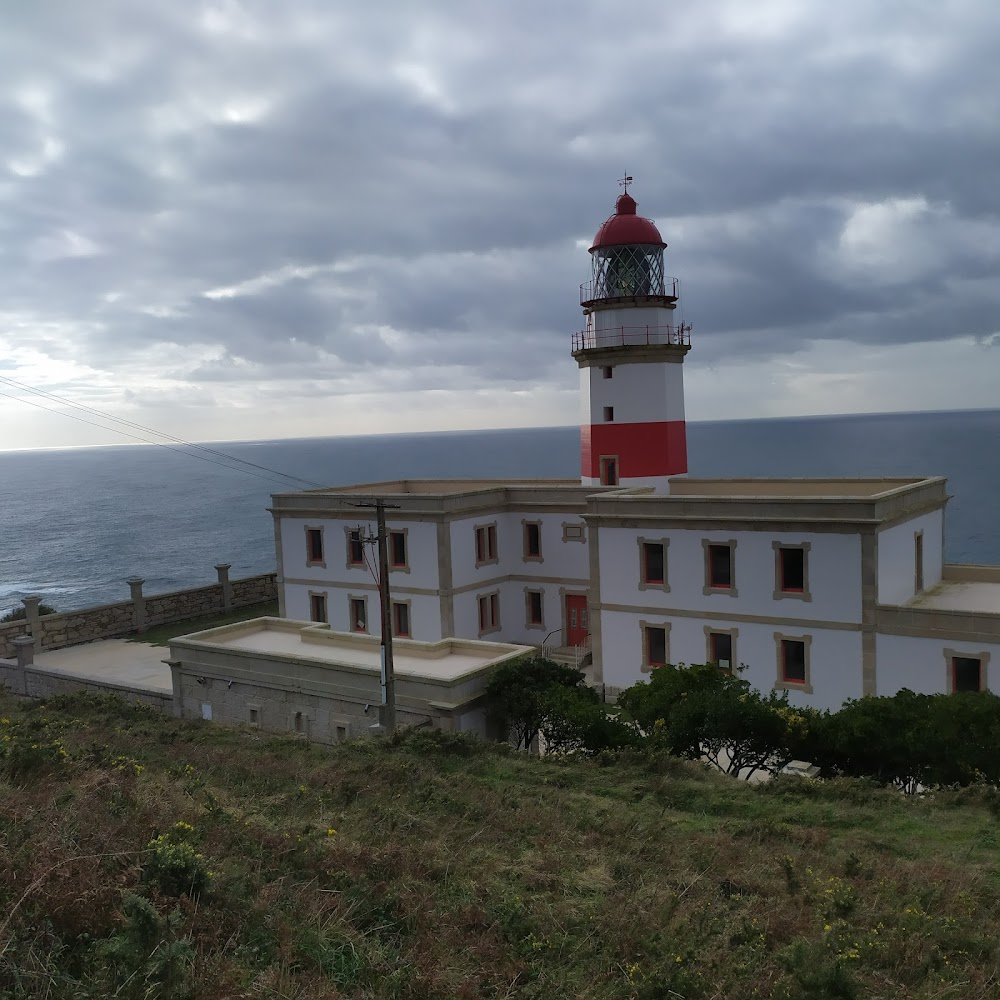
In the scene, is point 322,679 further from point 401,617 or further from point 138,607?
point 138,607

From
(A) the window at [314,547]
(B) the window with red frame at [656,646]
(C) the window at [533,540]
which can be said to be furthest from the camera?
(A) the window at [314,547]

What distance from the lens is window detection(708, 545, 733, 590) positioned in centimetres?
2408

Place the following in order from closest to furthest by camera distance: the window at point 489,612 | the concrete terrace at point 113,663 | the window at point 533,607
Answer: the concrete terrace at point 113,663 < the window at point 489,612 < the window at point 533,607

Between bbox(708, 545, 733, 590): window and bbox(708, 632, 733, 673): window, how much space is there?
1.43 meters

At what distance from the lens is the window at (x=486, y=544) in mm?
30844

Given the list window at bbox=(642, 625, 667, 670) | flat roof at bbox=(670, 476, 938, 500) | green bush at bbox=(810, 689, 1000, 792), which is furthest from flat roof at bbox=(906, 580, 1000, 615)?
window at bbox=(642, 625, 667, 670)

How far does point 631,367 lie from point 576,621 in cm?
964

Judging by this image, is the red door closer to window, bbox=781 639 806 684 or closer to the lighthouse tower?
the lighthouse tower

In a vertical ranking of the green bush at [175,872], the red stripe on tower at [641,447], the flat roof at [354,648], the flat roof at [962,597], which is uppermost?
the red stripe on tower at [641,447]

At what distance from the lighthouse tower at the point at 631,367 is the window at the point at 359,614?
32.0 feet

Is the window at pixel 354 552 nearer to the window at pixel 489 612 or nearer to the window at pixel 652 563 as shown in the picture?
the window at pixel 489 612

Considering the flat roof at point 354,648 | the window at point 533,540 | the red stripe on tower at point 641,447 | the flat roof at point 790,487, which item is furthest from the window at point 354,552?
the flat roof at point 790,487

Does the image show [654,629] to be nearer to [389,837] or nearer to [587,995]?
[389,837]

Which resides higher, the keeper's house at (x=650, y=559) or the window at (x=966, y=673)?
the keeper's house at (x=650, y=559)
